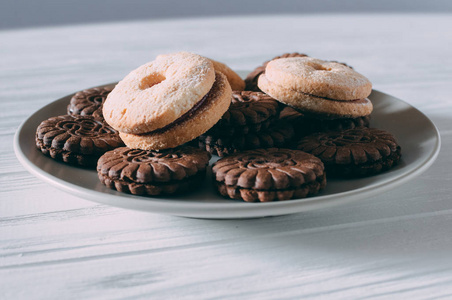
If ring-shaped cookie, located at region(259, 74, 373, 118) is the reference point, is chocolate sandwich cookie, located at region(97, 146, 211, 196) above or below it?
below

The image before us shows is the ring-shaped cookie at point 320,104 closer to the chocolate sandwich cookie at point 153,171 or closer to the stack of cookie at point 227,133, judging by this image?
the stack of cookie at point 227,133

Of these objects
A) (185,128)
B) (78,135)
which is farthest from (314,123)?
(78,135)

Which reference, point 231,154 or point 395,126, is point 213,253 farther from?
point 395,126

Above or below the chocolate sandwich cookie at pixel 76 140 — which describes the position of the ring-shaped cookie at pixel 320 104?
above

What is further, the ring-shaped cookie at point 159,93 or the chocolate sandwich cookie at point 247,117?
the chocolate sandwich cookie at point 247,117

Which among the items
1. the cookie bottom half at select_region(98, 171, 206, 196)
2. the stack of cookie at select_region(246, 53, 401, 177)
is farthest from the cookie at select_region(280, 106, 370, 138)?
the cookie bottom half at select_region(98, 171, 206, 196)

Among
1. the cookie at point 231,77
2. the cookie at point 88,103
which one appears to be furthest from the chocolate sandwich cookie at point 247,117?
the cookie at point 88,103

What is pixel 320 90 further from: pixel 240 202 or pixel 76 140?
pixel 76 140

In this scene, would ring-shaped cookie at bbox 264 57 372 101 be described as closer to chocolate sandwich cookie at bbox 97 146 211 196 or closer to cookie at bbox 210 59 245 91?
cookie at bbox 210 59 245 91
